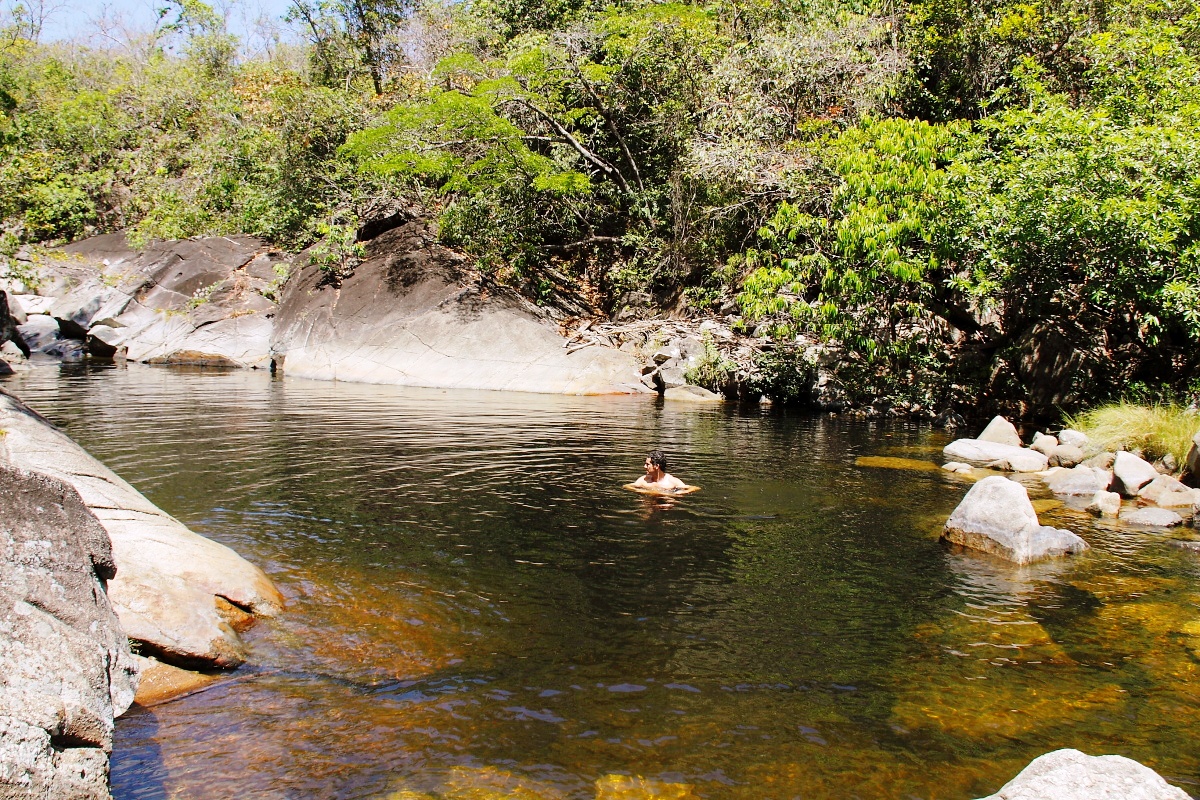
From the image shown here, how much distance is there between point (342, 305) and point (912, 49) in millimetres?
20210

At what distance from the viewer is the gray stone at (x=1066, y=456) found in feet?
47.8

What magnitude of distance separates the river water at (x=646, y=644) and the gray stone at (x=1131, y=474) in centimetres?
190

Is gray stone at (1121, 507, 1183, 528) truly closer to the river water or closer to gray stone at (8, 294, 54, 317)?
the river water

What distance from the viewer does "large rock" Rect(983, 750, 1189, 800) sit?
11.8ft

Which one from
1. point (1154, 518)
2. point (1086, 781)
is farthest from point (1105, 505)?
point (1086, 781)

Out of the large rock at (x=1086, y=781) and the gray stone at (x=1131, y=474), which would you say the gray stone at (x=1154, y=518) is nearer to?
the gray stone at (x=1131, y=474)

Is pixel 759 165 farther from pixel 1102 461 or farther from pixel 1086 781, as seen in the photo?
pixel 1086 781

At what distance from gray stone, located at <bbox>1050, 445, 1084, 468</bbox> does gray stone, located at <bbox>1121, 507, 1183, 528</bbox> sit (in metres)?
3.54

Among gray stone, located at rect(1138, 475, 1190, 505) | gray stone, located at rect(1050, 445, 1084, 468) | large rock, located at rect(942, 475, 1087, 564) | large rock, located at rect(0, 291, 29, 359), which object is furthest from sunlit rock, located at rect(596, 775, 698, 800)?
large rock, located at rect(0, 291, 29, 359)

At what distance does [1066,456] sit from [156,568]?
1453cm

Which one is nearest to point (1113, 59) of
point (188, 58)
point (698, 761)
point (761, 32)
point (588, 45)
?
point (761, 32)

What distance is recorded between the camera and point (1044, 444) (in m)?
15.6

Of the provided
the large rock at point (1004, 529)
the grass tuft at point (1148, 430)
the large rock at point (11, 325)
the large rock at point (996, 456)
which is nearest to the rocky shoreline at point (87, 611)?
the large rock at point (1004, 529)

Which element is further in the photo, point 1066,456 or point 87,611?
point 1066,456
